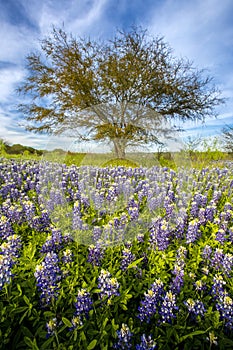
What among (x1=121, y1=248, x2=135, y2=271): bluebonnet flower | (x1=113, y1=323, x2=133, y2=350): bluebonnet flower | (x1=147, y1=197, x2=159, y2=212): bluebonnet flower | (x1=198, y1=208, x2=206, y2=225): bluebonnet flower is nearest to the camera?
(x1=113, y1=323, x2=133, y2=350): bluebonnet flower

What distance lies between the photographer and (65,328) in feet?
6.78

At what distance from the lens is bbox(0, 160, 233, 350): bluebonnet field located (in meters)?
1.96

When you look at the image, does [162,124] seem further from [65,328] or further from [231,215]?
[65,328]

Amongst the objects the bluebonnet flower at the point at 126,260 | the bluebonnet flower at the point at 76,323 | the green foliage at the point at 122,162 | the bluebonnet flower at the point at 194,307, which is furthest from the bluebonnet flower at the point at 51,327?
the green foliage at the point at 122,162

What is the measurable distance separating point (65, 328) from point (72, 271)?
0.58m

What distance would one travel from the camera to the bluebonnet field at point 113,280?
196 cm

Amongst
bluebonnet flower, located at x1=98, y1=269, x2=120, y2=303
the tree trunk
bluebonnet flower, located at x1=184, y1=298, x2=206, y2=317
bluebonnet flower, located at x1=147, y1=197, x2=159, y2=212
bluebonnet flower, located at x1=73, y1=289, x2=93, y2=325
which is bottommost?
bluebonnet flower, located at x1=184, y1=298, x2=206, y2=317

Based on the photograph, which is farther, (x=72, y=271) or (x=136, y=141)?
(x=136, y=141)

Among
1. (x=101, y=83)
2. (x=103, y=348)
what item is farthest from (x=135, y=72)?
(x=103, y=348)

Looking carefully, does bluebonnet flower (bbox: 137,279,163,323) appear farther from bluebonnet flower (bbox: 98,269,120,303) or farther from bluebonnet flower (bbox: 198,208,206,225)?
bluebonnet flower (bbox: 198,208,206,225)

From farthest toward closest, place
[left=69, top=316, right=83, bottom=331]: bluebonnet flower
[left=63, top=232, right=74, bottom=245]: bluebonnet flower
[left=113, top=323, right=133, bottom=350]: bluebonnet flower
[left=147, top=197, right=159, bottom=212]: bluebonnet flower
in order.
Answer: [left=147, top=197, right=159, bottom=212]: bluebonnet flower, [left=63, top=232, right=74, bottom=245]: bluebonnet flower, [left=69, top=316, right=83, bottom=331]: bluebonnet flower, [left=113, top=323, right=133, bottom=350]: bluebonnet flower

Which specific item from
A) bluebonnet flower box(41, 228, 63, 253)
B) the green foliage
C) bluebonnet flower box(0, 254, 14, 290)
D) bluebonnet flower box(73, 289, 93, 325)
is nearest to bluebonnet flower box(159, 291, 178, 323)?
bluebonnet flower box(73, 289, 93, 325)

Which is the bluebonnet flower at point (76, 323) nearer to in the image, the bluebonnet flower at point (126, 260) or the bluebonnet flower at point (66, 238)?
the bluebonnet flower at point (126, 260)

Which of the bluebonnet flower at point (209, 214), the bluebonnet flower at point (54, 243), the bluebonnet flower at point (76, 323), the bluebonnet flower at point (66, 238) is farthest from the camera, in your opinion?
the bluebonnet flower at point (209, 214)
